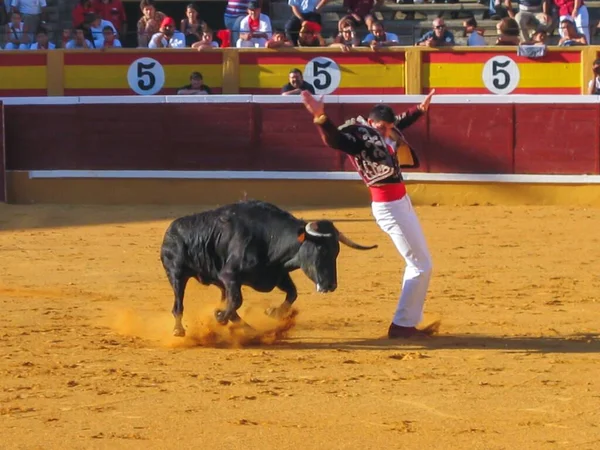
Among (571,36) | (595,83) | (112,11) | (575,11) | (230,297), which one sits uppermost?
(112,11)

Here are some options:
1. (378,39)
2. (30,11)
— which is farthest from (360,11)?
(30,11)

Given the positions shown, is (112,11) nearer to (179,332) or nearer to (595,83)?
(595,83)

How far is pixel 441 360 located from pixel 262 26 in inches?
377

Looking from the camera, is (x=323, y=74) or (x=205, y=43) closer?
(x=323, y=74)

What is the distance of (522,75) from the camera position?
49.6 feet

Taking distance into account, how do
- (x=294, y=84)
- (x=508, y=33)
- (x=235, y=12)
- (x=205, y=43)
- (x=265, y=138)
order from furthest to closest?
(x=235, y=12)
(x=205, y=43)
(x=508, y=33)
(x=265, y=138)
(x=294, y=84)

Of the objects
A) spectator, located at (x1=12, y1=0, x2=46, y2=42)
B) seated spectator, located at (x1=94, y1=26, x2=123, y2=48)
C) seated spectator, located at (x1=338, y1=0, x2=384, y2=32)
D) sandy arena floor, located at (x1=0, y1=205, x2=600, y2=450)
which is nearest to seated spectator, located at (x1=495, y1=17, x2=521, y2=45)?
seated spectator, located at (x1=338, y1=0, x2=384, y2=32)

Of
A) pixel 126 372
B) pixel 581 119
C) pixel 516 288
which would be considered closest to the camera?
pixel 126 372

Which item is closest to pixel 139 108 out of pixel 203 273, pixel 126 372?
pixel 203 273

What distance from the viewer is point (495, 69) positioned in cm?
1515

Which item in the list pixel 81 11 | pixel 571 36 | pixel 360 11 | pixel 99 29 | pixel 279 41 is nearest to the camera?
pixel 571 36

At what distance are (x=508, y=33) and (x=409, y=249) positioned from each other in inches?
337

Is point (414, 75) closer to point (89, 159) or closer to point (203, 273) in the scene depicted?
point (89, 159)

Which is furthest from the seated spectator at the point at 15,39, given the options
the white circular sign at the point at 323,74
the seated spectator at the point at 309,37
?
the white circular sign at the point at 323,74
